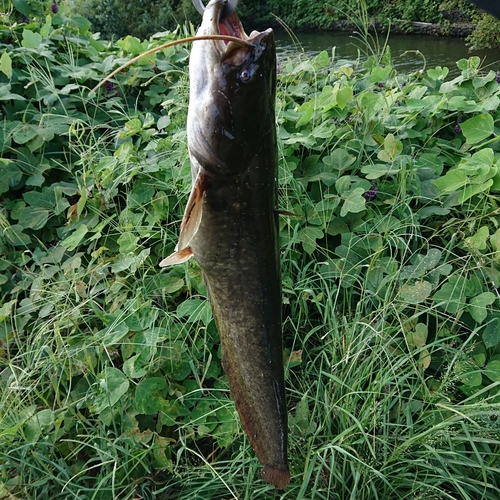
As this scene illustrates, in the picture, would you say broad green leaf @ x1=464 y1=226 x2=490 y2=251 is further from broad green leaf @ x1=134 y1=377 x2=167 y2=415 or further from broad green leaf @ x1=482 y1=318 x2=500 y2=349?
broad green leaf @ x1=134 y1=377 x2=167 y2=415

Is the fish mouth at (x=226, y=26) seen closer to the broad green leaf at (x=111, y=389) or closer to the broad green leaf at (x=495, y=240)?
the broad green leaf at (x=111, y=389)

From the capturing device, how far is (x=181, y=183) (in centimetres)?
266

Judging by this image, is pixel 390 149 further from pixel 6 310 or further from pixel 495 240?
pixel 6 310

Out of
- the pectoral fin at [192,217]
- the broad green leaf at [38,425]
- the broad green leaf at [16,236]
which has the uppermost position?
the pectoral fin at [192,217]

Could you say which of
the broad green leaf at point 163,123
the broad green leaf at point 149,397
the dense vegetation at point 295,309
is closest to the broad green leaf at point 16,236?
the dense vegetation at point 295,309

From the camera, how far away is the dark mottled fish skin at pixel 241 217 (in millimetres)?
1252

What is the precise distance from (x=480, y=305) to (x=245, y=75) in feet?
4.75

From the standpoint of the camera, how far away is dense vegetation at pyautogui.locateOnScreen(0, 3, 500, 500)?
196 centimetres

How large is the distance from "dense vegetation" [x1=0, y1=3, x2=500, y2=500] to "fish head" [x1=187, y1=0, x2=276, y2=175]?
1.01 metres

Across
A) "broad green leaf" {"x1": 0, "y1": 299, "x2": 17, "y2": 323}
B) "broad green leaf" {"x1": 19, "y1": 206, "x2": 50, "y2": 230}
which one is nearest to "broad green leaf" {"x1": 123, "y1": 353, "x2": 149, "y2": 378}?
"broad green leaf" {"x1": 0, "y1": 299, "x2": 17, "y2": 323}

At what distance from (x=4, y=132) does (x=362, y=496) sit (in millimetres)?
2731

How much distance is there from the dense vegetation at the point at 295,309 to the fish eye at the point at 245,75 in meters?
1.14

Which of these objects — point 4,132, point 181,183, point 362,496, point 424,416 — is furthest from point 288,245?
point 4,132

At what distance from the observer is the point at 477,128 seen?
8.92 feet
